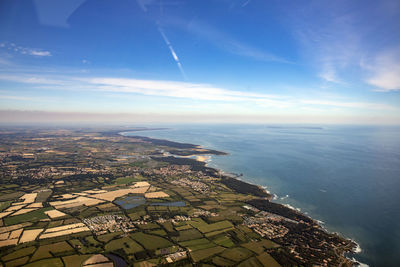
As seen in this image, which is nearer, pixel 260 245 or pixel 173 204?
pixel 260 245

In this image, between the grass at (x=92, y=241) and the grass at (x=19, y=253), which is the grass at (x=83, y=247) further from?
the grass at (x=19, y=253)

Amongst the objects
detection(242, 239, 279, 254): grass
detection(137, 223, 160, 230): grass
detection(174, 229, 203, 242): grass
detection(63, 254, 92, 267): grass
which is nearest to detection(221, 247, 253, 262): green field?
detection(242, 239, 279, 254): grass

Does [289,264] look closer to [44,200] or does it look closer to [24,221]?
[24,221]

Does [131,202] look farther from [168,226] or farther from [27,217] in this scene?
[27,217]

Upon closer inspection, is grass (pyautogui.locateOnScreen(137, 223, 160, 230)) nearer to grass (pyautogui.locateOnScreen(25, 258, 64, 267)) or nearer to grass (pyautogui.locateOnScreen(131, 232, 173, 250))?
grass (pyautogui.locateOnScreen(131, 232, 173, 250))

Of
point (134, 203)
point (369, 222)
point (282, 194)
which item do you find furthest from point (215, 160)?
point (369, 222)

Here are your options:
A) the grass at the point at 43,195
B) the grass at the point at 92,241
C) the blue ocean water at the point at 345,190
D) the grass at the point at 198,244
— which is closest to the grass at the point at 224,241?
the grass at the point at 198,244

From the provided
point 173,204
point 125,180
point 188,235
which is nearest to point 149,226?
point 188,235
